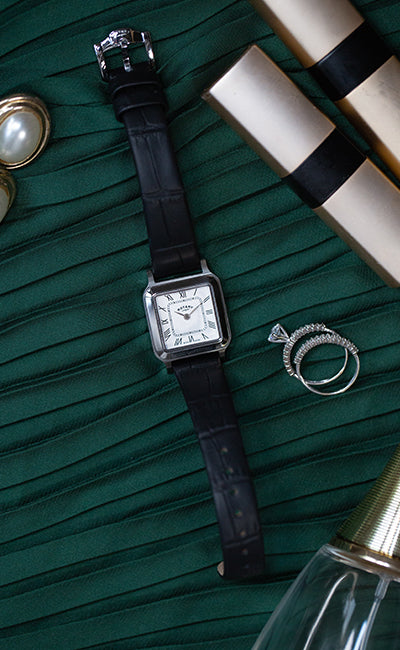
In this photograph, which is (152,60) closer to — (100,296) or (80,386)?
(100,296)

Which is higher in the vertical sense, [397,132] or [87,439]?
[397,132]

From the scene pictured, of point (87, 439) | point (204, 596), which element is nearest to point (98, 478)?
point (87, 439)

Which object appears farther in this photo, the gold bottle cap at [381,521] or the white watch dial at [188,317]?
the white watch dial at [188,317]

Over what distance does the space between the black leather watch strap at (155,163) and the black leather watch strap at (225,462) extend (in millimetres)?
135

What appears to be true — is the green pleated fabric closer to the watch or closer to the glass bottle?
the watch

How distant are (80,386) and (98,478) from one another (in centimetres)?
12

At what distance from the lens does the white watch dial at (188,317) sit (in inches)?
30.4

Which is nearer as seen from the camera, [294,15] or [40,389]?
[294,15]

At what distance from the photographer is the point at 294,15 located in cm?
70

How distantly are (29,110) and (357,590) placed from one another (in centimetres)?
61

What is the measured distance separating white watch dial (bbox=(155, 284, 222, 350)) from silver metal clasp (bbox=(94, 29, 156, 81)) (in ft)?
0.87

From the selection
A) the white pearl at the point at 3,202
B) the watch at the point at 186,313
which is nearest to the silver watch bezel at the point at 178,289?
the watch at the point at 186,313

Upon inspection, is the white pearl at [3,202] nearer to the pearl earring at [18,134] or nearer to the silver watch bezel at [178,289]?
the pearl earring at [18,134]

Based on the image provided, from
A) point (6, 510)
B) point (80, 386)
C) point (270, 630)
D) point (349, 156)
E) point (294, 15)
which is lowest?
point (270, 630)
